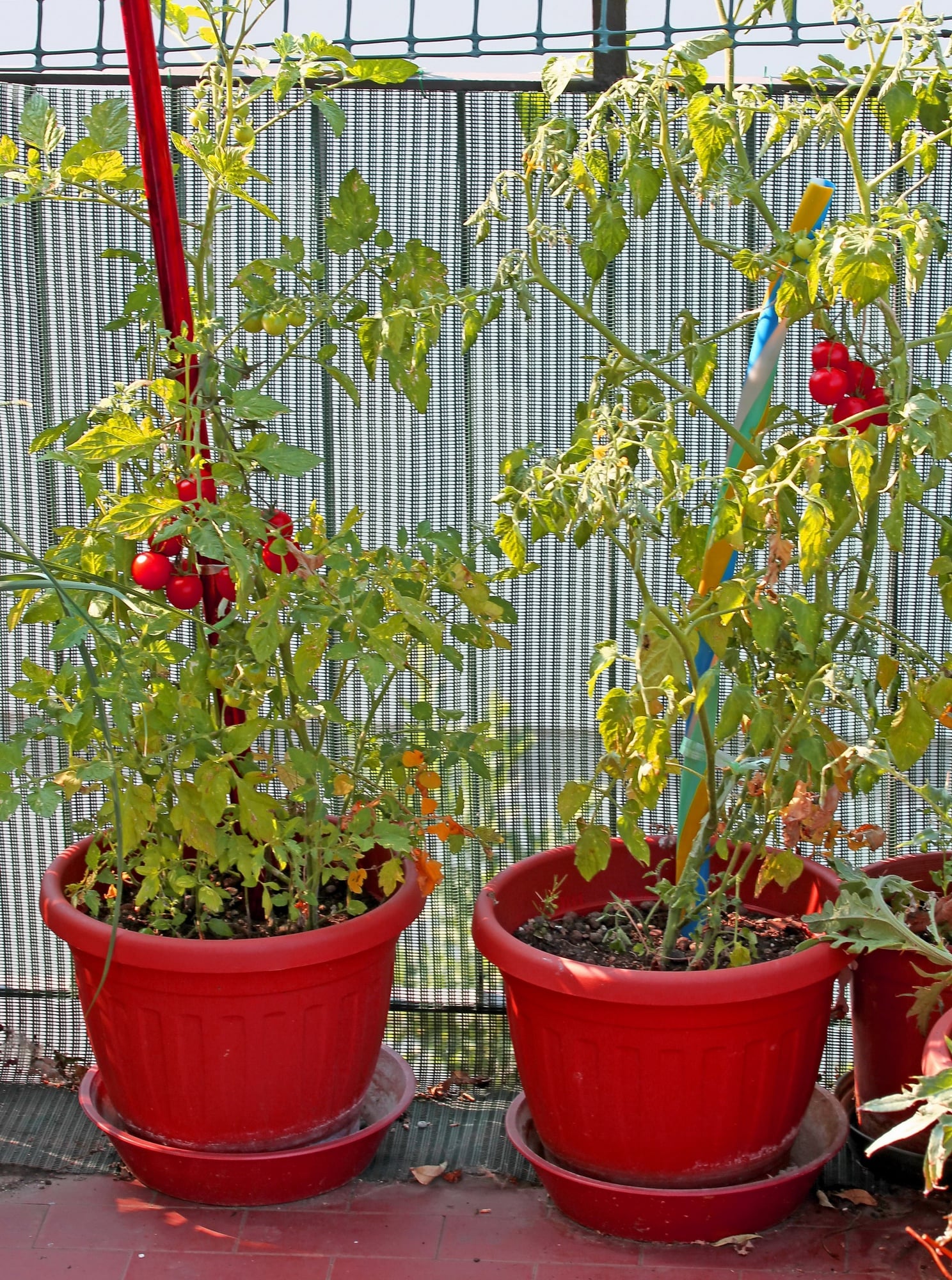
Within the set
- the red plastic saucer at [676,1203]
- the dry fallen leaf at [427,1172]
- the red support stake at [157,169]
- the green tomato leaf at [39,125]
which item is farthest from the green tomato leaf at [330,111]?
the dry fallen leaf at [427,1172]

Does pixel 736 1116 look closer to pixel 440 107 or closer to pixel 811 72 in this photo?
pixel 811 72

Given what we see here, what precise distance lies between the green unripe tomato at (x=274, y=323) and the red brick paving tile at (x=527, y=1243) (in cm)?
134

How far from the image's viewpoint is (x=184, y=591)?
1936 mm

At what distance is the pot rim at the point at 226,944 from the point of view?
6.52 feet

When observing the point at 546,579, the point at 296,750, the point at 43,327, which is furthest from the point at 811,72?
the point at 43,327

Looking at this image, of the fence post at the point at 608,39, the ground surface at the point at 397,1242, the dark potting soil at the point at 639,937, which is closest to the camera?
the ground surface at the point at 397,1242

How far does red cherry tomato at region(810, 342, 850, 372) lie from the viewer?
1.82 meters

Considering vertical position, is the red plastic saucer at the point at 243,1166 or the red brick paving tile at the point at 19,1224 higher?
the red plastic saucer at the point at 243,1166

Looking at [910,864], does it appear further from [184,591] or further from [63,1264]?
[63,1264]

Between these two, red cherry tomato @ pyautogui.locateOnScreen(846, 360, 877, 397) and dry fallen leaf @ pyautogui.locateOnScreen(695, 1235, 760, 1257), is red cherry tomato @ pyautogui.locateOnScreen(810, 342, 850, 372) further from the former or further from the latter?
dry fallen leaf @ pyautogui.locateOnScreen(695, 1235, 760, 1257)

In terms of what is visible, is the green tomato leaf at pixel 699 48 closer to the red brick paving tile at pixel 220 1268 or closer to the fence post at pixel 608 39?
the fence post at pixel 608 39

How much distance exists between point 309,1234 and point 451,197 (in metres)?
1.67

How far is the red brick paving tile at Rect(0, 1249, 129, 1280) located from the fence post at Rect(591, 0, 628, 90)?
197 cm

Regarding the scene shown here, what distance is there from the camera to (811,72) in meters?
1.81
